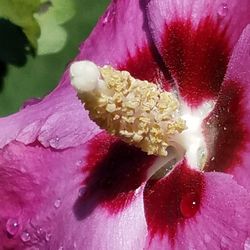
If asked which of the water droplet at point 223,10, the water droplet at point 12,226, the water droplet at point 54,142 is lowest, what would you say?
the water droplet at point 12,226

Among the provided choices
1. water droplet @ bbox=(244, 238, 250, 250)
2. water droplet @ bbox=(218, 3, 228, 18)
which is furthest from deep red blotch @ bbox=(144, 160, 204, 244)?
water droplet @ bbox=(218, 3, 228, 18)

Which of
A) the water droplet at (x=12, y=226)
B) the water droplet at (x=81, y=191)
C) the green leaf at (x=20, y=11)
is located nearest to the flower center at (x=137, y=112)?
the water droplet at (x=81, y=191)

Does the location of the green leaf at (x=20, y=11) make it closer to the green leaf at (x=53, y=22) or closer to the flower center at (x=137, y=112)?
the green leaf at (x=53, y=22)

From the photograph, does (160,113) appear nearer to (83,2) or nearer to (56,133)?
(56,133)

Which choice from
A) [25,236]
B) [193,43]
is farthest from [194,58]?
[25,236]

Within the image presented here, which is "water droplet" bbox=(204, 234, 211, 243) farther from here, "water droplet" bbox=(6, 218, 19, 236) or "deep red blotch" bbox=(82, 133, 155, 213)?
"water droplet" bbox=(6, 218, 19, 236)

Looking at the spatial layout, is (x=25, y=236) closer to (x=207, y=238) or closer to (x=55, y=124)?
(x=55, y=124)
